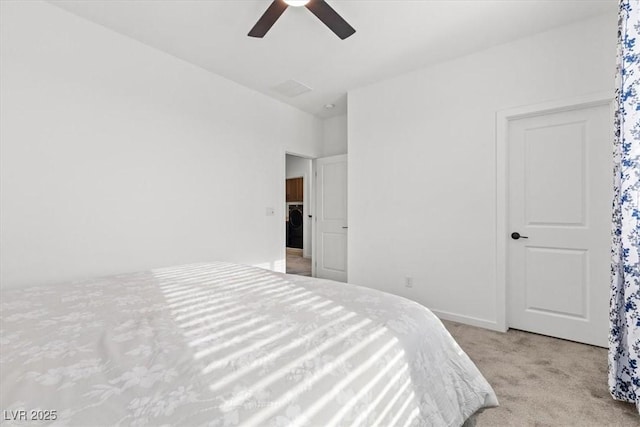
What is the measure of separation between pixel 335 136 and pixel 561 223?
3153 mm

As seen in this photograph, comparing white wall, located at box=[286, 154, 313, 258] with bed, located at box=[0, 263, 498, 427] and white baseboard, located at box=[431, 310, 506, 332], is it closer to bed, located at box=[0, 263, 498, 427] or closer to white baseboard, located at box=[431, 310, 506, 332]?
white baseboard, located at box=[431, 310, 506, 332]

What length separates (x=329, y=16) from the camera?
1.94 meters

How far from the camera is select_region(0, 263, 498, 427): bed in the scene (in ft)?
2.14

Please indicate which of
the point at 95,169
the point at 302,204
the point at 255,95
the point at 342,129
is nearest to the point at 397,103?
the point at 342,129

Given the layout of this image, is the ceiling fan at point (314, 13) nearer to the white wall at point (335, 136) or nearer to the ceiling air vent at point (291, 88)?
the ceiling air vent at point (291, 88)

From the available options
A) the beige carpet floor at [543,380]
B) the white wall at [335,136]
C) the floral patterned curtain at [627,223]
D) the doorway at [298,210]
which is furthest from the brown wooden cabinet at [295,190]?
the floral patterned curtain at [627,223]

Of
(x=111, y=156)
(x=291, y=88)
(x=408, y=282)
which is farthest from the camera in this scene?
(x=291, y=88)

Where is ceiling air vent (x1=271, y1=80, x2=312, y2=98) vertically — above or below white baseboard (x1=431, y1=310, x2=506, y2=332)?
above

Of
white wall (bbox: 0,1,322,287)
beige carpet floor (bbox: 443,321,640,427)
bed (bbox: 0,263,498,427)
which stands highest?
white wall (bbox: 0,1,322,287)

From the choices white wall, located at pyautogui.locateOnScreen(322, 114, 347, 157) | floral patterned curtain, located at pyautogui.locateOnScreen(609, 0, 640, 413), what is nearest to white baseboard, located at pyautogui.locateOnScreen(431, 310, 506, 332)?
floral patterned curtain, located at pyautogui.locateOnScreen(609, 0, 640, 413)

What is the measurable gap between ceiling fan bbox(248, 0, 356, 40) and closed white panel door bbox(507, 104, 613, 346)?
1901mm

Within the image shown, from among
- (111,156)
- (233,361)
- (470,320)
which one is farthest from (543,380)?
(111,156)

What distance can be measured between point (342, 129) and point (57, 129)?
345 centimetres

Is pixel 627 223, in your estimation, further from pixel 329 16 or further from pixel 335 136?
pixel 335 136
